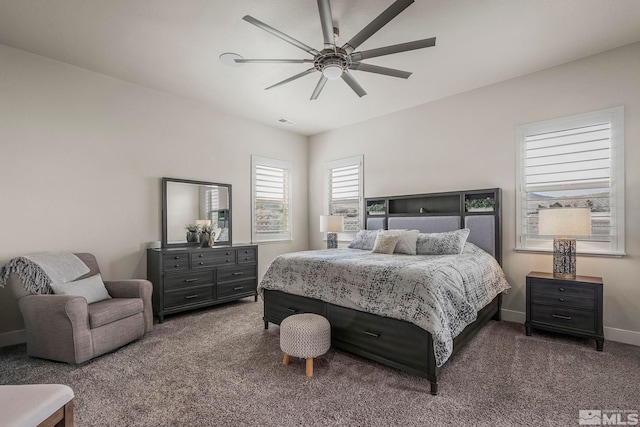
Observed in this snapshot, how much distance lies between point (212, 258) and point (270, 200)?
1.75 metres

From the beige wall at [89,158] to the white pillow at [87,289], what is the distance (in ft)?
2.21

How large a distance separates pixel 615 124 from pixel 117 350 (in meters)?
5.60

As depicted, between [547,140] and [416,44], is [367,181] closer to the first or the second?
[547,140]

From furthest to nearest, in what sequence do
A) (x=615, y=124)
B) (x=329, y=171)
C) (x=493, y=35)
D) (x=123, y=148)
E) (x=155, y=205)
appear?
(x=329, y=171), (x=155, y=205), (x=123, y=148), (x=615, y=124), (x=493, y=35)

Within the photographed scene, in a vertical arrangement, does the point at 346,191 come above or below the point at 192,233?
above

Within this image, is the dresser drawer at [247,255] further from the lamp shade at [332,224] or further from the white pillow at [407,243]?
the white pillow at [407,243]

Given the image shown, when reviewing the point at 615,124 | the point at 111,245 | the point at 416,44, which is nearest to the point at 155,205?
the point at 111,245

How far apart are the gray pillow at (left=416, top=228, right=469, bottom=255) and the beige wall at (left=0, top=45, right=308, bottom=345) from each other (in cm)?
326

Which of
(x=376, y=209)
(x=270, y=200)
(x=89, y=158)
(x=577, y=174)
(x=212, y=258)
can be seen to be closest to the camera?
(x=577, y=174)

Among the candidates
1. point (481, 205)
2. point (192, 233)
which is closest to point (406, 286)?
point (481, 205)

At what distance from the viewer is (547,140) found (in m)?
3.65

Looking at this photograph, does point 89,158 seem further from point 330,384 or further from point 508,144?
point 508,144

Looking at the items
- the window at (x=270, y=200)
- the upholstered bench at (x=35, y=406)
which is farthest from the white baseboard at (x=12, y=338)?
the window at (x=270, y=200)

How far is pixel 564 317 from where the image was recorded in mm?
3088
